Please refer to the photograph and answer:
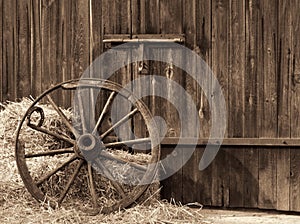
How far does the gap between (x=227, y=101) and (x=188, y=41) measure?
0.66 metres

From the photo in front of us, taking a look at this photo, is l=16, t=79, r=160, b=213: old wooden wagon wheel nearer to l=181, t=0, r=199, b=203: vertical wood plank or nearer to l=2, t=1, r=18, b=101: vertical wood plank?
l=181, t=0, r=199, b=203: vertical wood plank

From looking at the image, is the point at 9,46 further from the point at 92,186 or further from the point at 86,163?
the point at 92,186

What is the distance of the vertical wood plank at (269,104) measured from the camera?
224 inches

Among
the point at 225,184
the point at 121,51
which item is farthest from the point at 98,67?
the point at 225,184

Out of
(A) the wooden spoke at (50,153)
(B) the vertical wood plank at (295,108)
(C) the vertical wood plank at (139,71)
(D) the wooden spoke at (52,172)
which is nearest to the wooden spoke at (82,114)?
(A) the wooden spoke at (50,153)

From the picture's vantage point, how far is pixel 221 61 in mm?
5836

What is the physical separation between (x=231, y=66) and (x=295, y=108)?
68cm

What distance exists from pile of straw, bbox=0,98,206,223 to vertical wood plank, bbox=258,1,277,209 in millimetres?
660

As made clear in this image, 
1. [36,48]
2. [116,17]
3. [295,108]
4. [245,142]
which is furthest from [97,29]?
[295,108]

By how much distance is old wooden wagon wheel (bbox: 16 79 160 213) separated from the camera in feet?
17.6

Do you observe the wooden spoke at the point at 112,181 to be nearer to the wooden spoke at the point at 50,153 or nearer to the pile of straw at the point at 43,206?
the pile of straw at the point at 43,206

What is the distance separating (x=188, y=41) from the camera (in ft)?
19.4

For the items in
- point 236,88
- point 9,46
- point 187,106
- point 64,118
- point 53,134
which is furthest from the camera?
point 9,46

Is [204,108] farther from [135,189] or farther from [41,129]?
[41,129]
